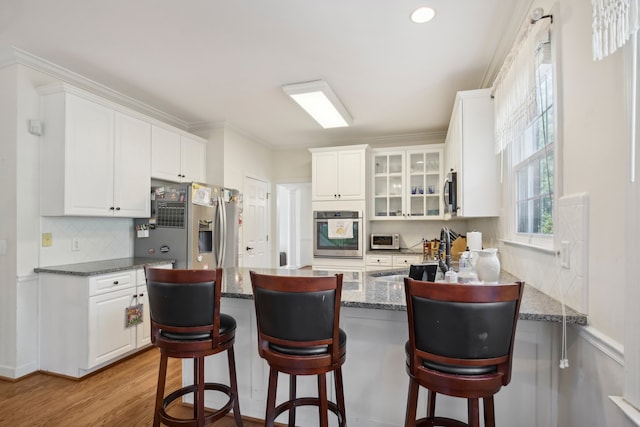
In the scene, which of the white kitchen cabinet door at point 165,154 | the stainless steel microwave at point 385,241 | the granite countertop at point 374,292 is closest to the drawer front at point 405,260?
the stainless steel microwave at point 385,241

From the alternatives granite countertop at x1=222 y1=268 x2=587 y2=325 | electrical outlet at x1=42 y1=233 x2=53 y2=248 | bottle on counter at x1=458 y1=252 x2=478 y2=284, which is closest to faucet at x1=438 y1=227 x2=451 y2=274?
bottle on counter at x1=458 y1=252 x2=478 y2=284

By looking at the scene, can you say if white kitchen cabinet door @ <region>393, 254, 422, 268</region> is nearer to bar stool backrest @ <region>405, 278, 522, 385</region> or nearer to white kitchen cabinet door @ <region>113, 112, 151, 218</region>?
white kitchen cabinet door @ <region>113, 112, 151, 218</region>

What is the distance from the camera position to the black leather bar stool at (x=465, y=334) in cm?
108

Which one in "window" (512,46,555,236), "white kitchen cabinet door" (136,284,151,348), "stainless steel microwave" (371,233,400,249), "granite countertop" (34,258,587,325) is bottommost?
"white kitchen cabinet door" (136,284,151,348)

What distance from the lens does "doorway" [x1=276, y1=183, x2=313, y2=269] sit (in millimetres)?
7117

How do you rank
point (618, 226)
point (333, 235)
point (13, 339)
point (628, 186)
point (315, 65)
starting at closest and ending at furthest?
1. point (628, 186)
2. point (618, 226)
3. point (13, 339)
4. point (315, 65)
5. point (333, 235)

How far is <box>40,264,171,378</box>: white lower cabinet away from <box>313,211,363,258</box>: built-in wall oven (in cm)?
252

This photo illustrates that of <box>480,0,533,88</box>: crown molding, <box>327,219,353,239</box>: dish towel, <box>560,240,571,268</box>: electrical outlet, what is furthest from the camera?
<box>327,219,353,239</box>: dish towel

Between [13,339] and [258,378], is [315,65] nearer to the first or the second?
[258,378]

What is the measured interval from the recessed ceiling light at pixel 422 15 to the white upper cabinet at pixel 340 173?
2387mm

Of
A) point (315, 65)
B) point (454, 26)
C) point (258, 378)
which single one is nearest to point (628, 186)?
point (454, 26)

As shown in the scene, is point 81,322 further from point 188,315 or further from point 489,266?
point 489,266

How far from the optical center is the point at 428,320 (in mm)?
1144

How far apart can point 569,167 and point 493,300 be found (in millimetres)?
828
